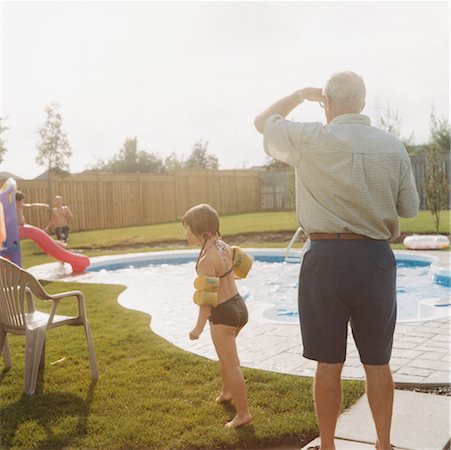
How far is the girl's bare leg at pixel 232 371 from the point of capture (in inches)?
128

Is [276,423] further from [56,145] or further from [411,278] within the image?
[56,145]

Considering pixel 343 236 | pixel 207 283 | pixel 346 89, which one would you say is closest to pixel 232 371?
pixel 207 283

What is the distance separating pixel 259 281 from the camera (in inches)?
411

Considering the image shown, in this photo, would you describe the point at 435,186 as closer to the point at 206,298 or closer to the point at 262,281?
the point at 262,281

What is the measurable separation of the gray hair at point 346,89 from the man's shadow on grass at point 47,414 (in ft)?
7.26

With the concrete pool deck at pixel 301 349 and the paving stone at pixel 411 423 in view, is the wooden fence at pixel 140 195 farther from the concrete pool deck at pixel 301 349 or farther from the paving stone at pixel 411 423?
the paving stone at pixel 411 423

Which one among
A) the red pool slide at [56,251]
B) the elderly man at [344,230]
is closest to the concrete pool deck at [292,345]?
the elderly man at [344,230]

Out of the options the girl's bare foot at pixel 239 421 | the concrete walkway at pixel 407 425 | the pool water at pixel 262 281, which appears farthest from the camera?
the pool water at pixel 262 281

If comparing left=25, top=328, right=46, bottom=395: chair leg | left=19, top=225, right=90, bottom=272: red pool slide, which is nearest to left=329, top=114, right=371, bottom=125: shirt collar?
left=25, top=328, right=46, bottom=395: chair leg

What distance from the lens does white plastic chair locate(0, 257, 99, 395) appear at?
3.93 metres

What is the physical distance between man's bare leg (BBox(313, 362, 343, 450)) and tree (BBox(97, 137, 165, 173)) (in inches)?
1431

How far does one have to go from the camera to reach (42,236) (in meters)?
11.0

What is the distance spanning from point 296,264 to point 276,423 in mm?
8674

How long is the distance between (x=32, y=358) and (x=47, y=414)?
0.51 m
